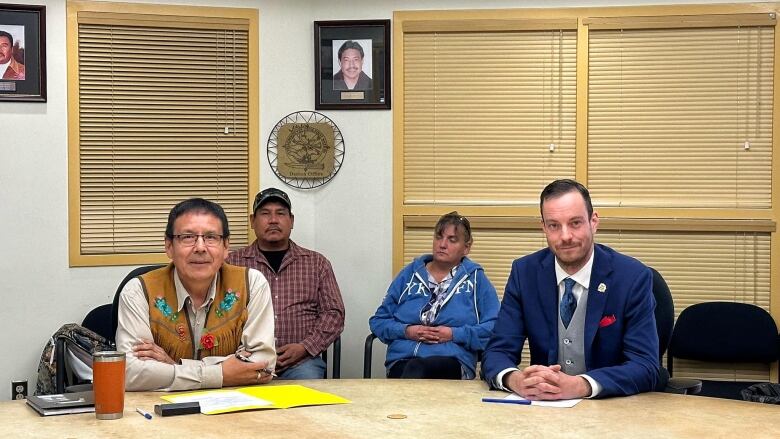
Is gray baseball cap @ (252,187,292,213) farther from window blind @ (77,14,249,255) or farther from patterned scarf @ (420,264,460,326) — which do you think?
patterned scarf @ (420,264,460,326)

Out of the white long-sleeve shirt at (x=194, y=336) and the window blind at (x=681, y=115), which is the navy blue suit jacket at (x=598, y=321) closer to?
the white long-sleeve shirt at (x=194, y=336)

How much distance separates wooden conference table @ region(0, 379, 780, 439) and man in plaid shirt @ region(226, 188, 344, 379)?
1.93 meters

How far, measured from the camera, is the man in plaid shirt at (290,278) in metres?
4.71

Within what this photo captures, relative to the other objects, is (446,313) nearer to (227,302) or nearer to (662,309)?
(662,309)

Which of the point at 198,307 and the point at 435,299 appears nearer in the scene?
the point at 198,307

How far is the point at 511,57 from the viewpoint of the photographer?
502cm

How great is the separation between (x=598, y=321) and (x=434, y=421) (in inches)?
29.8

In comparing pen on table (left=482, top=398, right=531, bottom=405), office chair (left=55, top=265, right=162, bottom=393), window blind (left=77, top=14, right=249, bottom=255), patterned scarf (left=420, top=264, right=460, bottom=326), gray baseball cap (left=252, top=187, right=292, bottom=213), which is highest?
window blind (left=77, top=14, right=249, bottom=255)

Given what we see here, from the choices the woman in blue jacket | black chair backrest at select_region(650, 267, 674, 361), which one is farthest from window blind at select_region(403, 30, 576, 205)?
black chair backrest at select_region(650, 267, 674, 361)

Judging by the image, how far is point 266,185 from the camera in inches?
202

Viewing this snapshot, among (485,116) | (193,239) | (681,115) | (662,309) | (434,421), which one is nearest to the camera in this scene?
(434,421)

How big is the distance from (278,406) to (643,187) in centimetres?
294

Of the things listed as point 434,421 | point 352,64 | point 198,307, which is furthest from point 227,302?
point 352,64

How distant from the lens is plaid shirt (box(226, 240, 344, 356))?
471cm
